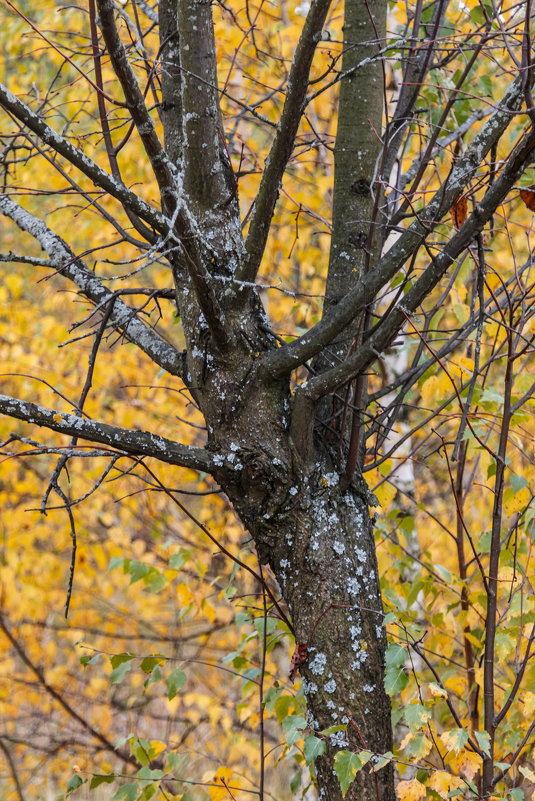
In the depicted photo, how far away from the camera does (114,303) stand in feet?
6.30

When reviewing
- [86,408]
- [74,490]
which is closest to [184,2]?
[86,408]

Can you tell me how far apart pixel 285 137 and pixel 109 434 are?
69cm

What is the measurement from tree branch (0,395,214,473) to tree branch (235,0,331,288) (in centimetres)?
40

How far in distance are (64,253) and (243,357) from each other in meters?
0.71

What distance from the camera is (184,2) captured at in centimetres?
→ 152

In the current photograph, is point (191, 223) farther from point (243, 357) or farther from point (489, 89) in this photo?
point (489, 89)

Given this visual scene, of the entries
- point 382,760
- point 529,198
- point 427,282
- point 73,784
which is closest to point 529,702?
point 382,760

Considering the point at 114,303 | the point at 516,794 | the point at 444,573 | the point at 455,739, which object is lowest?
the point at 516,794

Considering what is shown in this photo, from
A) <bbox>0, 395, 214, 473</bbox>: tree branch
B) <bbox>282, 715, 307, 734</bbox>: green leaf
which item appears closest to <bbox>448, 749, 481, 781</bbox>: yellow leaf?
<bbox>282, 715, 307, 734</bbox>: green leaf

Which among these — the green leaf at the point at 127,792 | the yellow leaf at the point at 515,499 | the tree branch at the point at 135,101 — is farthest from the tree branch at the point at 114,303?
the green leaf at the point at 127,792

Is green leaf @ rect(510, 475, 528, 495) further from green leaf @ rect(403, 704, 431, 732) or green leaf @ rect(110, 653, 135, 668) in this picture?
green leaf @ rect(110, 653, 135, 668)

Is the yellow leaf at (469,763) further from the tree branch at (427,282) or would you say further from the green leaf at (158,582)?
the green leaf at (158,582)

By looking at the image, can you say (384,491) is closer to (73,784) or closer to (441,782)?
(441,782)

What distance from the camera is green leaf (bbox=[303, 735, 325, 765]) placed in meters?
1.39
